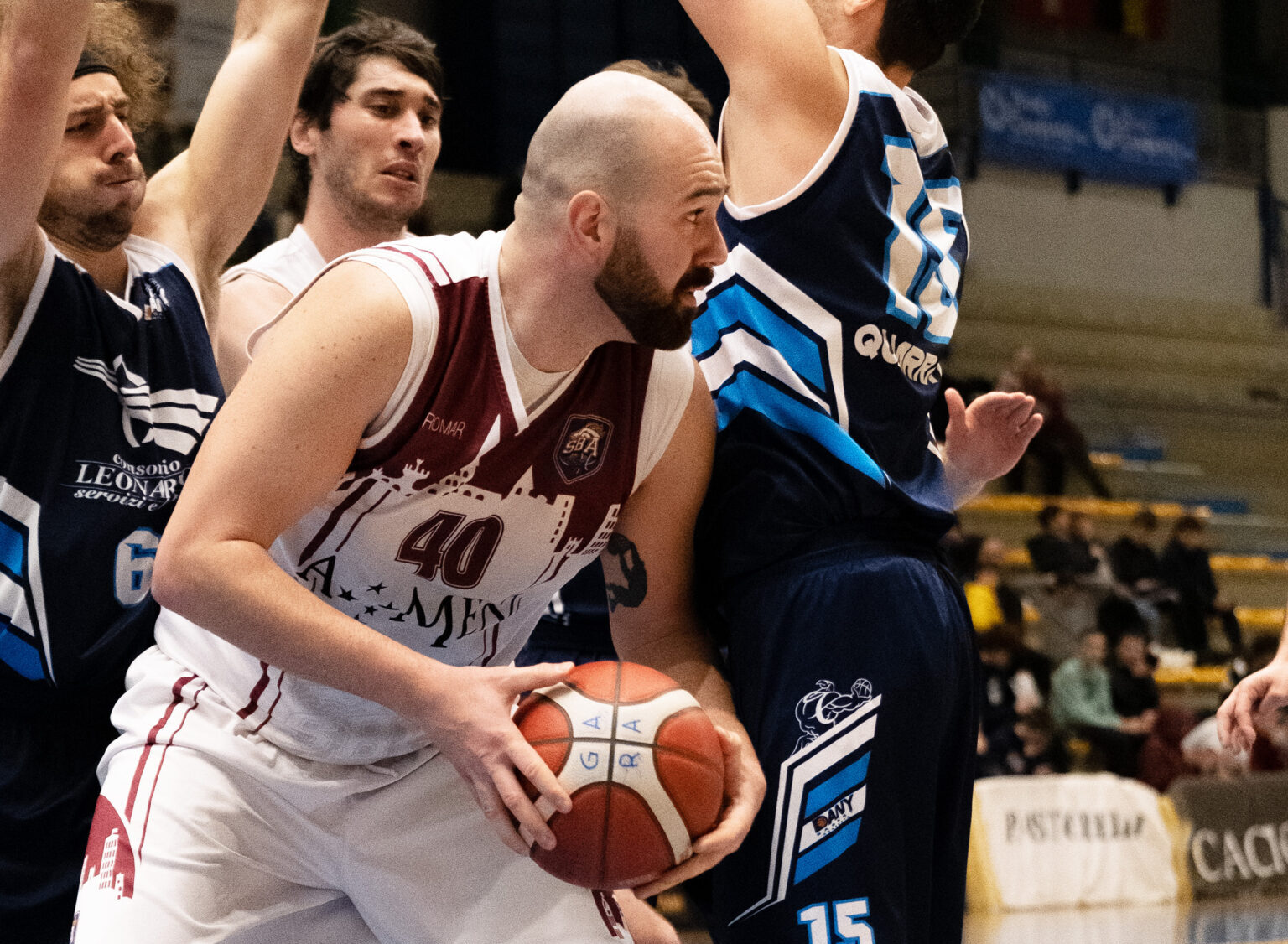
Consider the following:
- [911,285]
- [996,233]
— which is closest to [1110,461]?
[996,233]

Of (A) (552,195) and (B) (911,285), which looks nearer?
(A) (552,195)

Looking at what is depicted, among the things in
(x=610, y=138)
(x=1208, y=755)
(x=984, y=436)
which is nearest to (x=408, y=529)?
(x=610, y=138)

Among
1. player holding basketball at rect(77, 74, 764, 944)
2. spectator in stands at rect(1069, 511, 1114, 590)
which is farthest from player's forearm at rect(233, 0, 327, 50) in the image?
spectator in stands at rect(1069, 511, 1114, 590)

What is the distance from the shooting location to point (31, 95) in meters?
2.83

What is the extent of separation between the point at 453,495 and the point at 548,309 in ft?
1.36

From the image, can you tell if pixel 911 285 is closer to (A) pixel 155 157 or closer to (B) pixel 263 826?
(B) pixel 263 826

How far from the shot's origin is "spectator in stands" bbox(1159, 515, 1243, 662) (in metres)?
14.1

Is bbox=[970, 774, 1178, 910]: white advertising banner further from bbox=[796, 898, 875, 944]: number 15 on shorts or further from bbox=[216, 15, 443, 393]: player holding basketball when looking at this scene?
bbox=[796, 898, 875, 944]: number 15 on shorts

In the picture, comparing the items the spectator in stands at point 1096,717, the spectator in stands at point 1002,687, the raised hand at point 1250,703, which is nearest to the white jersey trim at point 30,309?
the raised hand at point 1250,703

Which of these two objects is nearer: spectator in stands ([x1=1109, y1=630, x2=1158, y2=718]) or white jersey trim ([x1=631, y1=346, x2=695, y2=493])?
white jersey trim ([x1=631, y1=346, x2=695, y2=493])

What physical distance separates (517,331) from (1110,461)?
641 inches

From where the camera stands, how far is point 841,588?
119 inches

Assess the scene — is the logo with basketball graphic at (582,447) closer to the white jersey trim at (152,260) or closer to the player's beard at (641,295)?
the player's beard at (641,295)

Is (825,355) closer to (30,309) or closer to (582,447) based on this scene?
(582,447)
